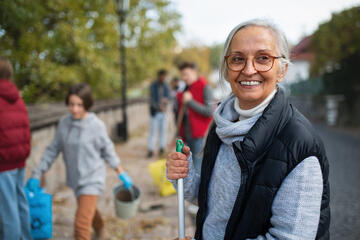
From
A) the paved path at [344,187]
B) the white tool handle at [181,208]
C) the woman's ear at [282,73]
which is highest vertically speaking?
the woman's ear at [282,73]

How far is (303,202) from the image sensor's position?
1.10 meters

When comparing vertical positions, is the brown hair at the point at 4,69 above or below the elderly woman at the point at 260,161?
above

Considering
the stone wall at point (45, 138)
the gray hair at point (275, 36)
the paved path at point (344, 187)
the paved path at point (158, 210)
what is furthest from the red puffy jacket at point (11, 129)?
the paved path at point (344, 187)

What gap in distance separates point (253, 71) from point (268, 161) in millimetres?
398

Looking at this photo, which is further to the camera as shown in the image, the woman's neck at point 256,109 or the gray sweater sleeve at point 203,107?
the gray sweater sleeve at point 203,107

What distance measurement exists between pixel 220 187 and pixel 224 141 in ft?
0.68

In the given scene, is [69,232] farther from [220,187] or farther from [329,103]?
[329,103]

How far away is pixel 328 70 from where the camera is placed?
1236cm

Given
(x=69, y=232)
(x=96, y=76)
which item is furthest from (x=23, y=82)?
(x=96, y=76)

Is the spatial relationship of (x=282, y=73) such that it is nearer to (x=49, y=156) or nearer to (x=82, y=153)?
(x=82, y=153)

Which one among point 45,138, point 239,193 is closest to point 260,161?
point 239,193

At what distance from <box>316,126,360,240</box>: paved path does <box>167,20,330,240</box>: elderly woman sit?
188cm

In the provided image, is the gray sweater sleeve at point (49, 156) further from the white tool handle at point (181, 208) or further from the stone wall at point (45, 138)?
the white tool handle at point (181, 208)

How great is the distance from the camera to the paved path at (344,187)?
9.60 feet
